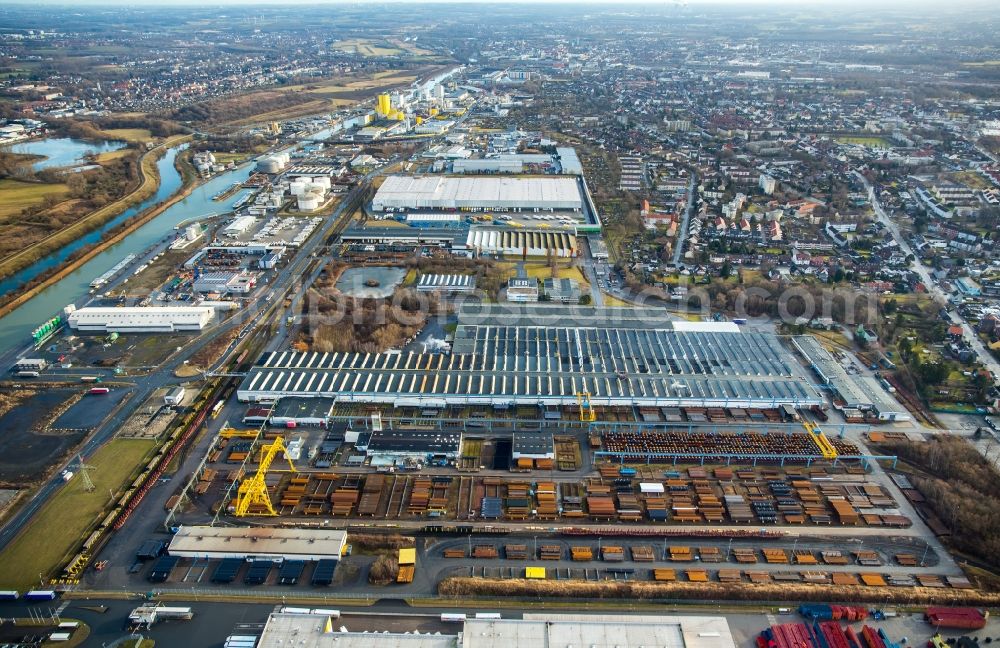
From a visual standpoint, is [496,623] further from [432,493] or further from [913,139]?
[913,139]

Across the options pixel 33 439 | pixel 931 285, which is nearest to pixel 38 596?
pixel 33 439

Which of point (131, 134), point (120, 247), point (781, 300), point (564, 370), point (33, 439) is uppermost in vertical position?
point (781, 300)

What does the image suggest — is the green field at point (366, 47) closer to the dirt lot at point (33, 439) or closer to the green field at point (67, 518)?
the dirt lot at point (33, 439)

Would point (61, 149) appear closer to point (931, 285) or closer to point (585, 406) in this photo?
point (585, 406)

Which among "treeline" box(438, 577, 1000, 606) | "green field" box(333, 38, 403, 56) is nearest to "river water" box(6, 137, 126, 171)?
"treeline" box(438, 577, 1000, 606)

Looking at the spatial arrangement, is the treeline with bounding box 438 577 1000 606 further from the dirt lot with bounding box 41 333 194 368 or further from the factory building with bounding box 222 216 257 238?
the factory building with bounding box 222 216 257 238

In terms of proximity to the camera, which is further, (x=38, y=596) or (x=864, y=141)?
(x=864, y=141)

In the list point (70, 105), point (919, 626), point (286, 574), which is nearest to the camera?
point (919, 626)

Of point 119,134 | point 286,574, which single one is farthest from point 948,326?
point 119,134
